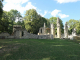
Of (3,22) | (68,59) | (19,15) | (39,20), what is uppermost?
(19,15)

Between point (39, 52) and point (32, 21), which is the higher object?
point (32, 21)

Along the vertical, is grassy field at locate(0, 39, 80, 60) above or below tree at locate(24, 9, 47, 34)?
below

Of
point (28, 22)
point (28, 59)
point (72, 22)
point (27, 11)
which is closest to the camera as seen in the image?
point (28, 59)

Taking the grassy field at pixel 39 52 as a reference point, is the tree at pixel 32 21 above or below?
above

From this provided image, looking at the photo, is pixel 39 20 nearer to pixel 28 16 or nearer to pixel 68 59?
pixel 28 16

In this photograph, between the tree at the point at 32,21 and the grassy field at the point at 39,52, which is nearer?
the grassy field at the point at 39,52

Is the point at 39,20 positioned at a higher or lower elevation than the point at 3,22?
higher

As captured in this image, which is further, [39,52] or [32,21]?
[32,21]

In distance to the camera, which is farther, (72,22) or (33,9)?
(72,22)

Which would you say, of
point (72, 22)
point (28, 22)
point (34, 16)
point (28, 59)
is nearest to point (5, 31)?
point (28, 22)

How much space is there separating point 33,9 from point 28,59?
132ft

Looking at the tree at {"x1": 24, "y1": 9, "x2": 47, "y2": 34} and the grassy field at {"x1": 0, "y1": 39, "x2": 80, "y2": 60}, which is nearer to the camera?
the grassy field at {"x1": 0, "y1": 39, "x2": 80, "y2": 60}

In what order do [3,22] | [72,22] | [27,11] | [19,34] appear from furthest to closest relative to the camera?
[72,22] → [27,11] → [3,22] → [19,34]

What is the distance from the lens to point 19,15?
161 feet
